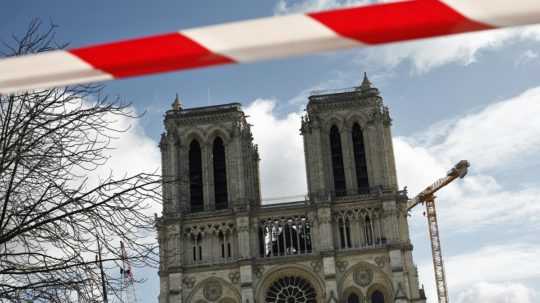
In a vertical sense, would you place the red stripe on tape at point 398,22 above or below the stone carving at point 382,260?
below

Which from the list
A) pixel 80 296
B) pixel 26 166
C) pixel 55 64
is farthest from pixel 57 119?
pixel 55 64

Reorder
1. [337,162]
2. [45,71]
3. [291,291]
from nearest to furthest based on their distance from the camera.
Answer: [45,71] → [291,291] → [337,162]

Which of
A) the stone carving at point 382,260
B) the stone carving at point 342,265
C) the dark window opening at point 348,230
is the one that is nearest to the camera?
the stone carving at point 382,260

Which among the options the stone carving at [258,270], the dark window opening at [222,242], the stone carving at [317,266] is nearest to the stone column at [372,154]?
the stone carving at [317,266]

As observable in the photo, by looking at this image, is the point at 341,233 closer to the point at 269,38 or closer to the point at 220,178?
the point at 220,178

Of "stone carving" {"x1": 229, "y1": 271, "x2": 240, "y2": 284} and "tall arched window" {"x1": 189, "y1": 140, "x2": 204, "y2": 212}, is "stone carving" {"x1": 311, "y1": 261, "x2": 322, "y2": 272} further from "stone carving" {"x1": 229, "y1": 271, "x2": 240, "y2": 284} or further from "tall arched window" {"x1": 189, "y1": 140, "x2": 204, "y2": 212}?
"tall arched window" {"x1": 189, "y1": 140, "x2": 204, "y2": 212}

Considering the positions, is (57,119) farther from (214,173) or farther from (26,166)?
(214,173)

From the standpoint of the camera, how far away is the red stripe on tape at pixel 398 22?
196cm

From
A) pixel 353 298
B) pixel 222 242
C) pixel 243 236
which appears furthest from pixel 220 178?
pixel 353 298

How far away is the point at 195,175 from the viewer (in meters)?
48.9

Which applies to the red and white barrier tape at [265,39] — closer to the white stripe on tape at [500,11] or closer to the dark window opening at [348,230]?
the white stripe on tape at [500,11]

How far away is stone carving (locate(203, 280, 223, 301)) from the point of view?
46250 mm

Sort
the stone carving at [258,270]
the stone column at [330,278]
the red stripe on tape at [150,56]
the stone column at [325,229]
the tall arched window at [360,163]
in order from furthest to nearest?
1. the tall arched window at [360,163]
2. the stone carving at [258,270]
3. the stone column at [325,229]
4. the stone column at [330,278]
5. the red stripe on tape at [150,56]

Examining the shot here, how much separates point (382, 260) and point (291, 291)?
6273mm
